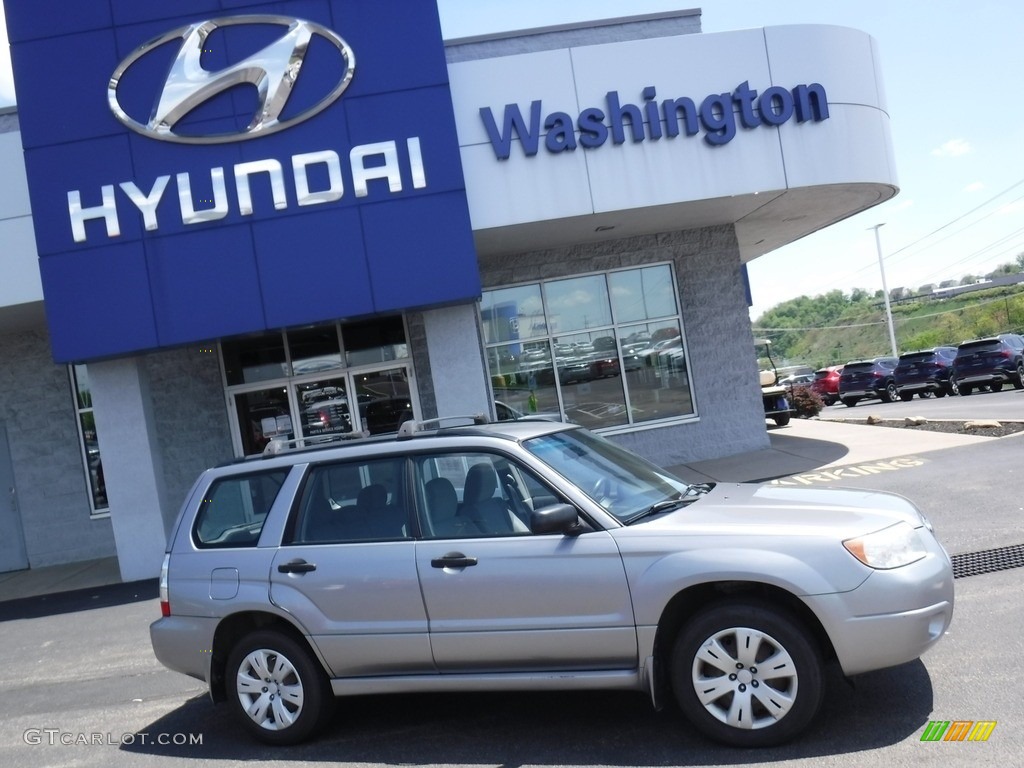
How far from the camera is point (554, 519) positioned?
15.4 feet

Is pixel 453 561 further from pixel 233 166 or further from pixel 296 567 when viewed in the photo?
pixel 233 166

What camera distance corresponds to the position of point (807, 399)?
24.2m

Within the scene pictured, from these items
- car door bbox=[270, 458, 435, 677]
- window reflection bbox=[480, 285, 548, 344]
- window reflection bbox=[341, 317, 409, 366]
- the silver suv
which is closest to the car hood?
the silver suv

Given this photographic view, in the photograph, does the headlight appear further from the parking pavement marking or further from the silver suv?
the parking pavement marking

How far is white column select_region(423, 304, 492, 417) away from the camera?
12750mm

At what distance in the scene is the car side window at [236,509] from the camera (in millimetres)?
5711

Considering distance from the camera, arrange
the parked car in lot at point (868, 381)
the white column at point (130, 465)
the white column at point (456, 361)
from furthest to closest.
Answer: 1. the parked car in lot at point (868, 381)
2. the white column at point (456, 361)
3. the white column at point (130, 465)

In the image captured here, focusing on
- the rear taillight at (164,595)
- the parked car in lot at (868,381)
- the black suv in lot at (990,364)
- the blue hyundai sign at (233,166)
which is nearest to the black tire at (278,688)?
the rear taillight at (164,595)

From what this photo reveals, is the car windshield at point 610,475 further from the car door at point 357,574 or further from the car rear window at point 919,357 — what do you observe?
the car rear window at point 919,357

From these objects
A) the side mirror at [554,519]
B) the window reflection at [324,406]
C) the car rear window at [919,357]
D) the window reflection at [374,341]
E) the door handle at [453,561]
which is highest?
the window reflection at [374,341]

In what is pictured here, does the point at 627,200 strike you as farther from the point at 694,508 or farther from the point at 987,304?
the point at 987,304

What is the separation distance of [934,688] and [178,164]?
35.4 ft

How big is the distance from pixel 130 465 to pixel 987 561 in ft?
33.8

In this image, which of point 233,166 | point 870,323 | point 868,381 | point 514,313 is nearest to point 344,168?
point 233,166
